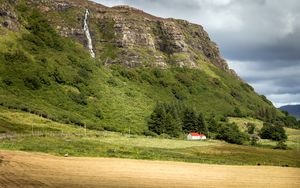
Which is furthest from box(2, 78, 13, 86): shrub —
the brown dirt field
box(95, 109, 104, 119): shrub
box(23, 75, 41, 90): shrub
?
the brown dirt field

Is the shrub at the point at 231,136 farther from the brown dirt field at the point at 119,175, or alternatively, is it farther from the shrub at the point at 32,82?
the brown dirt field at the point at 119,175

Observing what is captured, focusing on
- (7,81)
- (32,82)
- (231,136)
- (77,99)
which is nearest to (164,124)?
(231,136)

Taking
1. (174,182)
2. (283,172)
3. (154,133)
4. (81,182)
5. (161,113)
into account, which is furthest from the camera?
(161,113)

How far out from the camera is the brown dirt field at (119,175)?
43469mm

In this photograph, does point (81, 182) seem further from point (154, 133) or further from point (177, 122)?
point (177, 122)

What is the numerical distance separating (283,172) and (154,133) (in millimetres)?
116553

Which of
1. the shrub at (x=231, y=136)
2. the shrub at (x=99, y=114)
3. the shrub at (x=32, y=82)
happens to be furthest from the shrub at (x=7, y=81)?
the shrub at (x=231, y=136)

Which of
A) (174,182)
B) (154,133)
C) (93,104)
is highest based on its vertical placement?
(93,104)

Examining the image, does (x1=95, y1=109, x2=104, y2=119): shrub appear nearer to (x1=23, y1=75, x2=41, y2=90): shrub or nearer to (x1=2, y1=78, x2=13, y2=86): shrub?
(x1=23, y1=75, x2=41, y2=90): shrub

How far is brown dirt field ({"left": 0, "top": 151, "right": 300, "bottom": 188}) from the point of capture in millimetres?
43469

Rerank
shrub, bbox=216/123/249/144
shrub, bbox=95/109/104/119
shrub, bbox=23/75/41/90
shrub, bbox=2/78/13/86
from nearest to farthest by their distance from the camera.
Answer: shrub, bbox=216/123/249/144
shrub, bbox=2/78/13/86
shrub, bbox=23/75/41/90
shrub, bbox=95/109/104/119

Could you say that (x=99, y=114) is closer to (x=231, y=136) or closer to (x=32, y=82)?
(x=32, y=82)

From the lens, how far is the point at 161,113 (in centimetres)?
18812

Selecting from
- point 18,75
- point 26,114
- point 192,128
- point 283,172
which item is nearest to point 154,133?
point 192,128
